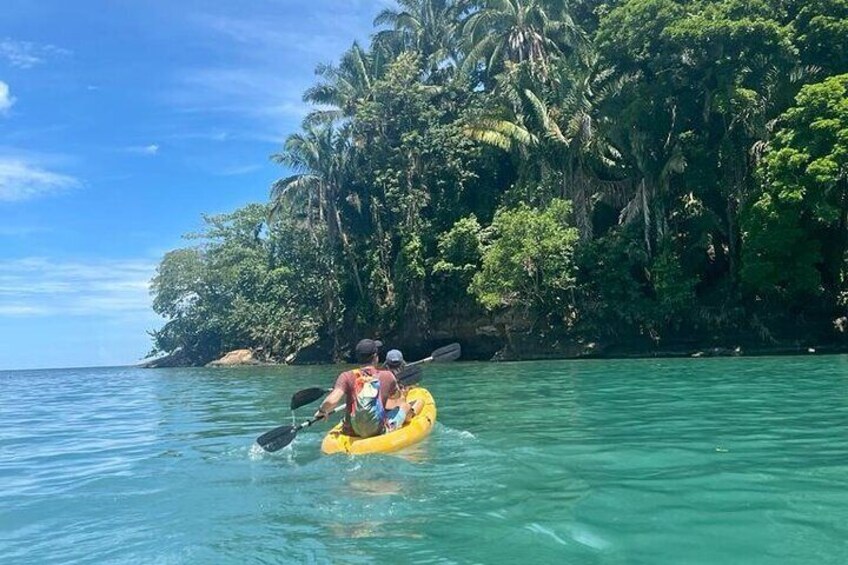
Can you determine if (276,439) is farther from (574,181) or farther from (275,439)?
(574,181)

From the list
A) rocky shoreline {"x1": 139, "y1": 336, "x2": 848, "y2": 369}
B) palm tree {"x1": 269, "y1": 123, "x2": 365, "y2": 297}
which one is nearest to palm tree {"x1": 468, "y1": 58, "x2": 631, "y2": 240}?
rocky shoreline {"x1": 139, "y1": 336, "x2": 848, "y2": 369}

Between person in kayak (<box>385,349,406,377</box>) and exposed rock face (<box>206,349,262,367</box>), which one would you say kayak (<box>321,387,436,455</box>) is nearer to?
person in kayak (<box>385,349,406,377</box>)

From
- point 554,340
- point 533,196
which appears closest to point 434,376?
point 554,340

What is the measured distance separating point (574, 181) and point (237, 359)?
86.0ft

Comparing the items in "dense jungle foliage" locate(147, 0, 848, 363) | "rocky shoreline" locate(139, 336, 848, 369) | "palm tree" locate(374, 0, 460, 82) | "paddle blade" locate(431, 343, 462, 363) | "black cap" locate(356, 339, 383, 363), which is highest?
"palm tree" locate(374, 0, 460, 82)

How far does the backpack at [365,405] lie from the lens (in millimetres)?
8023

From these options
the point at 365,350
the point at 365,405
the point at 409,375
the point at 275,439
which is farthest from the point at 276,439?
the point at 409,375

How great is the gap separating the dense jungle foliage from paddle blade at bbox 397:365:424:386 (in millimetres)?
16753

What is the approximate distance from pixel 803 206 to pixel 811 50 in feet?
18.6

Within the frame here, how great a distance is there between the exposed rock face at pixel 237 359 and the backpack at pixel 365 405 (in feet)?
125

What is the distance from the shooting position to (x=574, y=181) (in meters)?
30.7

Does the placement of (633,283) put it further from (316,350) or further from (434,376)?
(316,350)

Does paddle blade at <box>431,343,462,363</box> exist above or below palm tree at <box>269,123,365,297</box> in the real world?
below

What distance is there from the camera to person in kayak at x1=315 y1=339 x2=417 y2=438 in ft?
26.2
